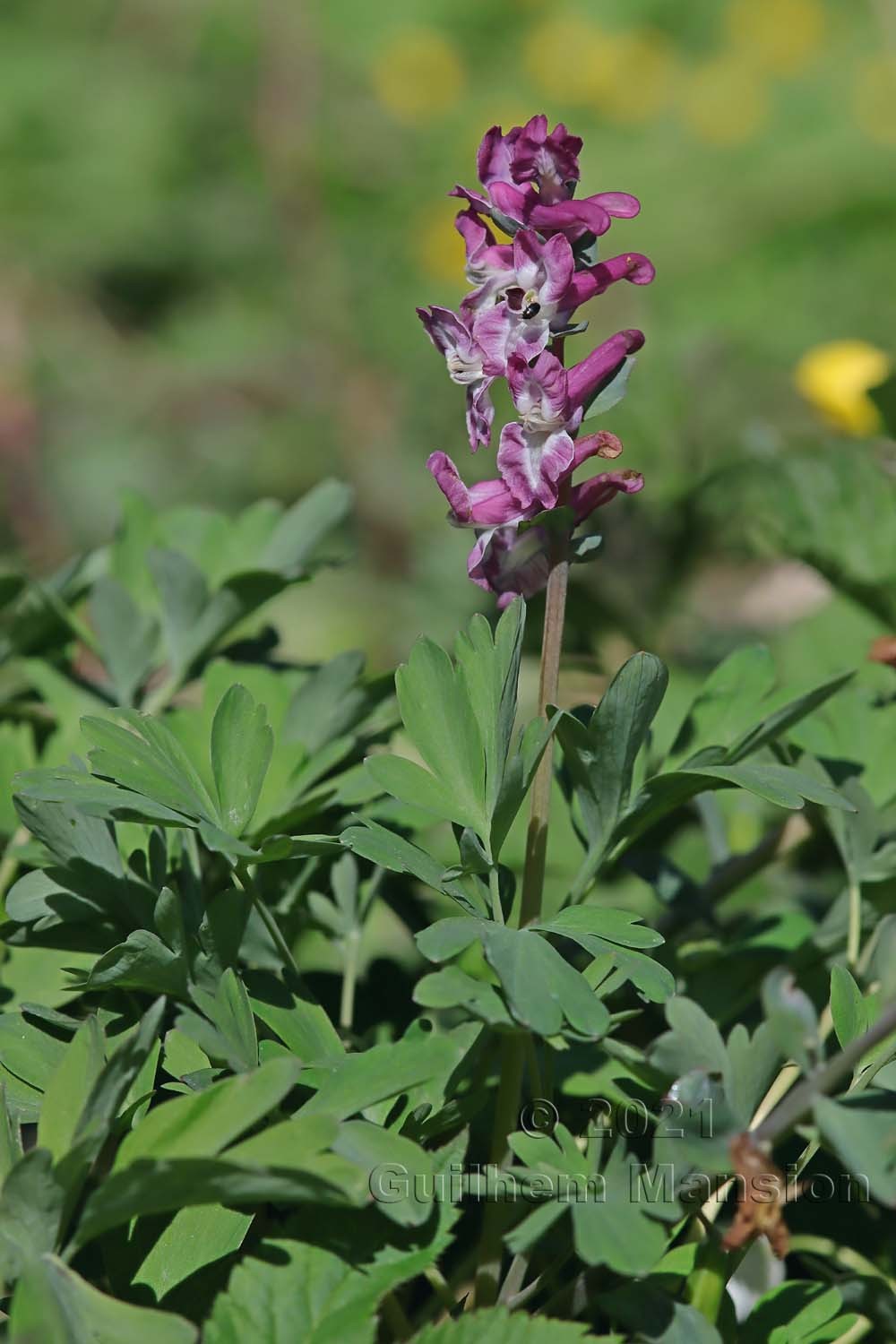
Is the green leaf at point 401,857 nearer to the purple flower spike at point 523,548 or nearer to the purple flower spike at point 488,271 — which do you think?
the purple flower spike at point 523,548

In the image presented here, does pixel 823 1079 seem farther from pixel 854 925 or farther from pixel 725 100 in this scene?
pixel 725 100

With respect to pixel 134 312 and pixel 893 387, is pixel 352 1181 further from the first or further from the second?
pixel 134 312

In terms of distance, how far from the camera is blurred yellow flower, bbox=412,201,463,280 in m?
3.61

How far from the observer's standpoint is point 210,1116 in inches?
23.3

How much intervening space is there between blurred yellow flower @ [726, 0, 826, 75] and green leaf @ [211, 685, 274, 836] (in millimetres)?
4429

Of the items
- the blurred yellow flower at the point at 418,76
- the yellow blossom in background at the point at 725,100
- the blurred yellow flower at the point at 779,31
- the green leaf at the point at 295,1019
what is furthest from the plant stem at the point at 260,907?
the blurred yellow flower at the point at 779,31

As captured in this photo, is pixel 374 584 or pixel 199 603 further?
pixel 374 584

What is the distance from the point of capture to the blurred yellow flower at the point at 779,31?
4488mm

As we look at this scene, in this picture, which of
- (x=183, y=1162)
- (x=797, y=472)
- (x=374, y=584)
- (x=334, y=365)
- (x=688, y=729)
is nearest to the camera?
(x=183, y=1162)

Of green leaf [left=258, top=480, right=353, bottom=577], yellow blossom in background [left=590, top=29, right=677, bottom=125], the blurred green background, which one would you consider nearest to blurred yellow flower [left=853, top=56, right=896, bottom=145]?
the blurred green background

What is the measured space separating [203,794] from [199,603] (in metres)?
0.32

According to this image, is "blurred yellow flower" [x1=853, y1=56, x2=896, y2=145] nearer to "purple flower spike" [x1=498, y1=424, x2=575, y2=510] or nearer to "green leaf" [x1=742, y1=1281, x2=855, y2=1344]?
"purple flower spike" [x1=498, y1=424, x2=575, y2=510]

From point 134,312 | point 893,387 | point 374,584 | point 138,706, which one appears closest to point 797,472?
point 893,387

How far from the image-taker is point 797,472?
1.36 meters
